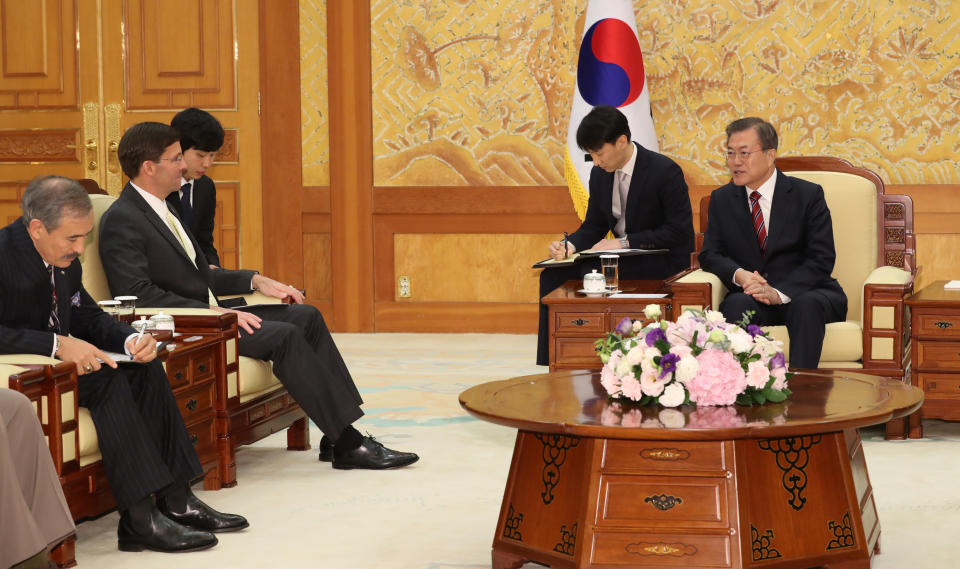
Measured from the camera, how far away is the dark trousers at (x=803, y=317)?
4602mm

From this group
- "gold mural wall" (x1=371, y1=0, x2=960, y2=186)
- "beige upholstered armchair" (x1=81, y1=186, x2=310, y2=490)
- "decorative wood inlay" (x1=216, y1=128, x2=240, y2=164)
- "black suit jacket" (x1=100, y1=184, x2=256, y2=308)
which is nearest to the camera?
"beige upholstered armchair" (x1=81, y1=186, x2=310, y2=490)

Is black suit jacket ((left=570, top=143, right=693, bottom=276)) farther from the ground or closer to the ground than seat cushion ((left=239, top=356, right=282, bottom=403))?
farther from the ground

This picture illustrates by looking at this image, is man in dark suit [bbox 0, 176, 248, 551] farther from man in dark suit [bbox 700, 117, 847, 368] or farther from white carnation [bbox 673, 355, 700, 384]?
man in dark suit [bbox 700, 117, 847, 368]

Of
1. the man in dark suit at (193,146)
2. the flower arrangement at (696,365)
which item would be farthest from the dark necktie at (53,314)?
the flower arrangement at (696,365)

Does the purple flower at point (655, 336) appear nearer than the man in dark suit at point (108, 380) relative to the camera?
Yes

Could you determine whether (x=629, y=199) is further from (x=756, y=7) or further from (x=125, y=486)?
(x=125, y=486)

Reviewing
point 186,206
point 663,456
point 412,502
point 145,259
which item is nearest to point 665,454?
point 663,456

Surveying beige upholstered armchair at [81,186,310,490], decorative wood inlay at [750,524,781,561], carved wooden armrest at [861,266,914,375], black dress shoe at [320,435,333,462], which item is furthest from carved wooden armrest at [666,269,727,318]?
decorative wood inlay at [750,524,781,561]

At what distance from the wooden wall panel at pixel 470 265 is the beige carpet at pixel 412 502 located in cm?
218

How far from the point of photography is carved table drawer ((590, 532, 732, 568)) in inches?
110

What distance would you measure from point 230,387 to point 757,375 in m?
1.89

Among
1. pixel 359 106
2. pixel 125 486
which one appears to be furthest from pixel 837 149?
pixel 125 486

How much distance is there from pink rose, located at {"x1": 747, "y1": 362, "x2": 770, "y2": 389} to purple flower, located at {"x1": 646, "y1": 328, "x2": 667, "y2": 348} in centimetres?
24

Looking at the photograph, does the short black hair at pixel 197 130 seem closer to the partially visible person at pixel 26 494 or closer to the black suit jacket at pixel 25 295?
the black suit jacket at pixel 25 295
